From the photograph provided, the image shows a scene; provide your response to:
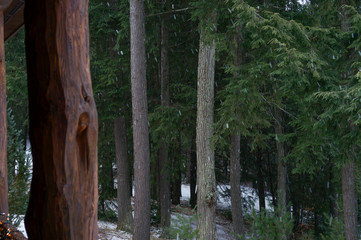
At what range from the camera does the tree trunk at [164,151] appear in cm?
1264

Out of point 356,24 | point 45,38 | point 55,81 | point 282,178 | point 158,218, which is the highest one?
point 356,24

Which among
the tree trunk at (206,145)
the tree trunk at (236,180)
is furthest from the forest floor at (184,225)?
the tree trunk at (236,180)

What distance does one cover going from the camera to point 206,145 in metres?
9.84

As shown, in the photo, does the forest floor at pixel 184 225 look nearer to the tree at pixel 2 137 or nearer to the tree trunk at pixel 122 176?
the tree trunk at pixel 122 176

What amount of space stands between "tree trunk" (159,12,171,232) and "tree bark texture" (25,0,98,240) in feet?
32.8

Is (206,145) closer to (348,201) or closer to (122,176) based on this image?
(348,201)

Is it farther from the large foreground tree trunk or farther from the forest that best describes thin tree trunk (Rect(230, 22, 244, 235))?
the large foreground tree trunk

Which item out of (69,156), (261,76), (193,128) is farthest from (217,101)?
(69,156)

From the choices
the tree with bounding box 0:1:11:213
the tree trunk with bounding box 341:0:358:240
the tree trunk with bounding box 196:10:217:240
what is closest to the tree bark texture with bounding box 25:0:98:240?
the tree with bounding box 0:1:11:213

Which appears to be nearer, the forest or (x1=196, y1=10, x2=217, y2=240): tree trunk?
the forest

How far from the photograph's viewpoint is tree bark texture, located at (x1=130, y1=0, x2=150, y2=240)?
10391 mm

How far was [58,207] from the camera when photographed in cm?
239

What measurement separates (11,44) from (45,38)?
47.8 feet

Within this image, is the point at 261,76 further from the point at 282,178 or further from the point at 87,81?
the point at 87,81
